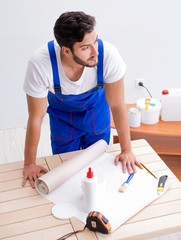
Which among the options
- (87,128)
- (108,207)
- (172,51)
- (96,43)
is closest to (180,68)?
(172,51)

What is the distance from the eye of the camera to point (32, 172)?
1.57m

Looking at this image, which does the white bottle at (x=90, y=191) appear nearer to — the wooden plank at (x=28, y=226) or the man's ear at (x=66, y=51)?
the wooden plank at (x=28, y=226)

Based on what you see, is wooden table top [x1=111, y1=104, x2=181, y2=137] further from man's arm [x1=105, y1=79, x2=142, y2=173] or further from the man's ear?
the man's ear

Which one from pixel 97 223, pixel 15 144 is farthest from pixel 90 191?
pixel 15 144

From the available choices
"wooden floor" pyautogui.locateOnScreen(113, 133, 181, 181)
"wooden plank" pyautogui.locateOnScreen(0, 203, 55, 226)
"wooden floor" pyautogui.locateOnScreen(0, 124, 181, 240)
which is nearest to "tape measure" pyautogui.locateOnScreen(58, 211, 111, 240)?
"wooden plank" pyautogui.locateOnScreen(0, 203, 55, 226)

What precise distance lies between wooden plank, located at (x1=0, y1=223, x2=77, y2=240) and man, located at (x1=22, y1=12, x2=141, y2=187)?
297 millimetres

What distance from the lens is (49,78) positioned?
1.59m

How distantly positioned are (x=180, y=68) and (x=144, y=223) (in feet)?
8.05

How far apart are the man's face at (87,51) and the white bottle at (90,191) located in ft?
1.59

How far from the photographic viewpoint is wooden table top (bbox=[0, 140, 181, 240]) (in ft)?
4.09

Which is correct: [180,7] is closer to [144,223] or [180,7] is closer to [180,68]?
[180,68]

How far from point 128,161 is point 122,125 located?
8.4 inches

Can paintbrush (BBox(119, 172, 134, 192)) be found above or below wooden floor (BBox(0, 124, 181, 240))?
above

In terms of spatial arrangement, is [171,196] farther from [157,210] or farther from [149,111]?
[149,111]
